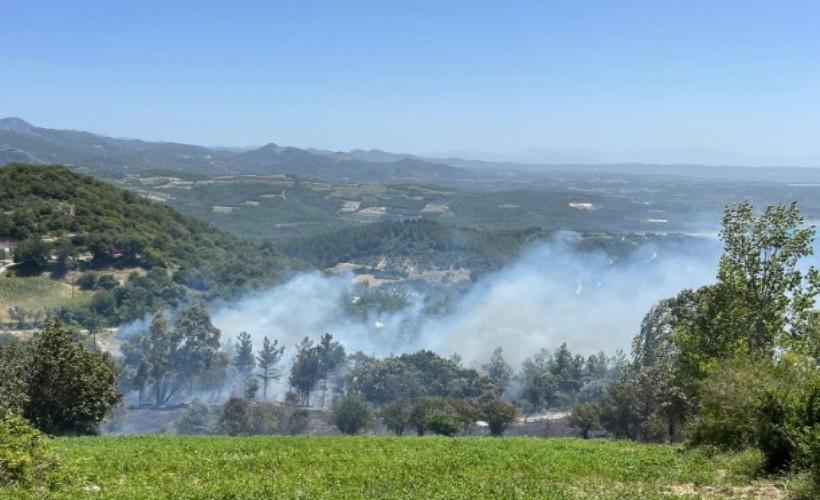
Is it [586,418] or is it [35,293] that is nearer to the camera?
[586,418]

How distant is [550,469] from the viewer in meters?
21.7

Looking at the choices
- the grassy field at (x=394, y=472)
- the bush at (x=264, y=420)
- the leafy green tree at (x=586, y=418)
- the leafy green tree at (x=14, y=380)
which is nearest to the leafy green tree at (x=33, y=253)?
the bush at (x=264, y=420)

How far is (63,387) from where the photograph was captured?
39.2 m

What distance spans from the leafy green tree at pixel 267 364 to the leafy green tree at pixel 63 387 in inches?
2560

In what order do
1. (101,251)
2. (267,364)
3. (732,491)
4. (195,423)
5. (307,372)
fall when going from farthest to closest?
(101,251), (267,364), (307,372), (195,423), (732,491)

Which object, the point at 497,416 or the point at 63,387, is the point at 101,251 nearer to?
the point at 497,416

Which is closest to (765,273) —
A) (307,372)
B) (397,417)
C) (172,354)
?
(397,417)

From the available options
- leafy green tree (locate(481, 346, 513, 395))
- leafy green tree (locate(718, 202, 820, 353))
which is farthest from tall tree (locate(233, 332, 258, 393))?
leafy green tree (locate(718, 202, 820, 353))

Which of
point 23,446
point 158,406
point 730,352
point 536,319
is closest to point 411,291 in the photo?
point 536,319

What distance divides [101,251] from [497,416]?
7626cm

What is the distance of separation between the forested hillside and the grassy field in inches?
3027

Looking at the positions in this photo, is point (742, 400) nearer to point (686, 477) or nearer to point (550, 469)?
point (686, 477)

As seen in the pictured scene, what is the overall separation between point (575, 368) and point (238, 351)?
164 feet

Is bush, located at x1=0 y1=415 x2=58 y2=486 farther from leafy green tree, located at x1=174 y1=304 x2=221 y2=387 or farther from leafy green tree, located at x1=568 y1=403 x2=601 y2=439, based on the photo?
leafy green tree, located at x1=174 y1=304 x2=221 y2=387
